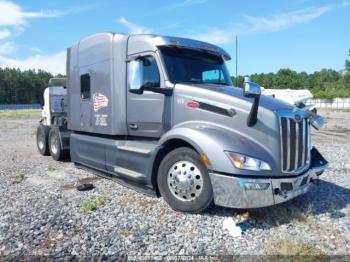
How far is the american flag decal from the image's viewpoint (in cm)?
718

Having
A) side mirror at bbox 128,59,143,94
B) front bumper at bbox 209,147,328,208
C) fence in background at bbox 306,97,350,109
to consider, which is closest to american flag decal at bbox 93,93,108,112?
side mirror at bbox 128,59,143,94

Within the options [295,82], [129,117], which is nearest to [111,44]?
[129,117]

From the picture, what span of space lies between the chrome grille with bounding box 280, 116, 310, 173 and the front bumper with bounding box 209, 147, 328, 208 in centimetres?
22

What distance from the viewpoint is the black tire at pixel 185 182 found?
5137 millimetres

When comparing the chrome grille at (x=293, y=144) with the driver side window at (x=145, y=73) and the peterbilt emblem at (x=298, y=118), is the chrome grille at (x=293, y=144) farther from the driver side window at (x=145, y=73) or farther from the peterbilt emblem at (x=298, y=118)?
the driver side window at (x=145, y=73)

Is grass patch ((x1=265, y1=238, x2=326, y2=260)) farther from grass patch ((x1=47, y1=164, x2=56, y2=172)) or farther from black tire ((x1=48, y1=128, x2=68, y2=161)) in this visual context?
black tire ((x1=48, y1=128, x2=68, y2=161))

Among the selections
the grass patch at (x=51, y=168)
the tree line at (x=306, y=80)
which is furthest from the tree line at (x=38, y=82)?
the grass patch at (x=51, y=168)

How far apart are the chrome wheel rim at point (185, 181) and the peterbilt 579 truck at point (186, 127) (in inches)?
0.6

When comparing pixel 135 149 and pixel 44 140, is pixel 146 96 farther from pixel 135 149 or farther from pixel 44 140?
pixel 44 140

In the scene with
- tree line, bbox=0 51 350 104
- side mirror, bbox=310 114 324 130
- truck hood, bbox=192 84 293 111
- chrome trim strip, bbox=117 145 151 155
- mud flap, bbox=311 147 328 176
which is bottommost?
mud flap, bbox=311 147 328 176

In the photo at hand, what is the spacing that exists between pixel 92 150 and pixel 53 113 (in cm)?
472

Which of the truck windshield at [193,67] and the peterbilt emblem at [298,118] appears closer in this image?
the peterbilt emblem at [298,118]

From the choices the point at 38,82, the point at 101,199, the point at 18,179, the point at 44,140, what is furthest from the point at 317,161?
the point at 38,82

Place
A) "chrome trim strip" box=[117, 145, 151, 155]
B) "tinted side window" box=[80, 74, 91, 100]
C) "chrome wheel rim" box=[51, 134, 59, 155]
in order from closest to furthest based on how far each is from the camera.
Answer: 1. "chrome trim strip" box=[117, 145, 151, 155]
2. "tinted side window" box=[80, 74, 91, 100]
3. "chrome wheel rim" box=[51, 134, 59, 155]
